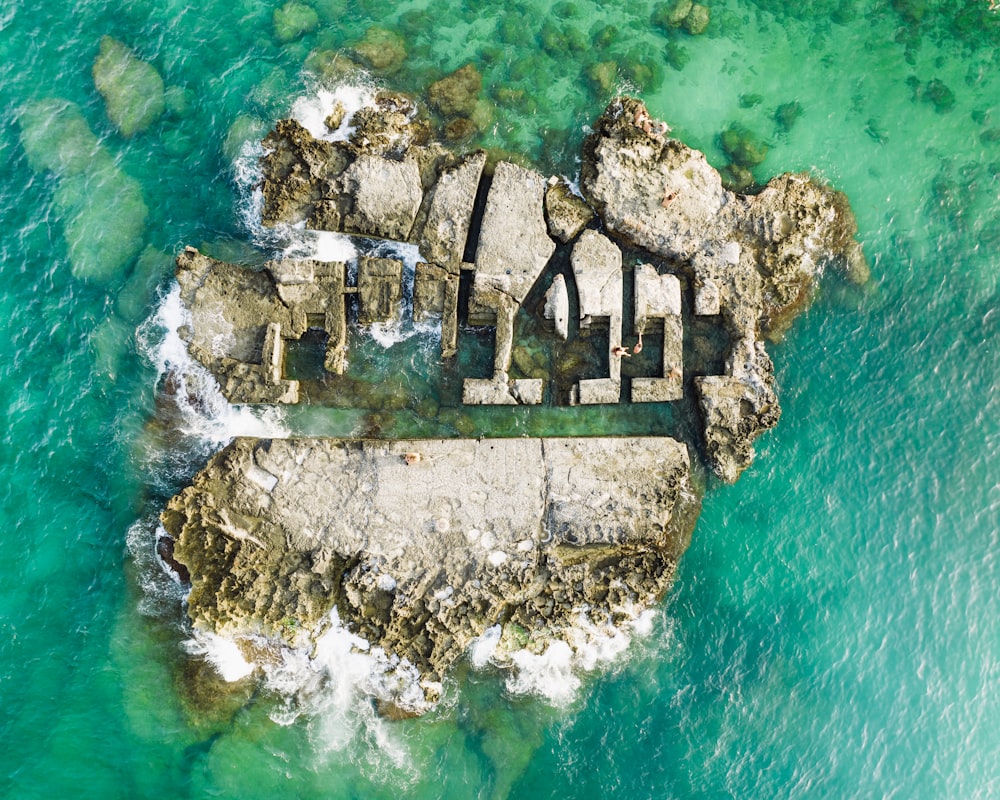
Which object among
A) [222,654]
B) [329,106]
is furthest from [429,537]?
[329,106]

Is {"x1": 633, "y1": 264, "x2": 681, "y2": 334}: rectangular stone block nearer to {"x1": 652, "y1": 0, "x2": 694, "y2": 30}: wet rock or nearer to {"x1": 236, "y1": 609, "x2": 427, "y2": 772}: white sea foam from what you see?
{"x1": 652, "y1": 0, "x2": 694, "y2": 30}: wet rock

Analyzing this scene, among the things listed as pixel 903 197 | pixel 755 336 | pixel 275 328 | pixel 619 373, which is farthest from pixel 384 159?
pixel 903 197

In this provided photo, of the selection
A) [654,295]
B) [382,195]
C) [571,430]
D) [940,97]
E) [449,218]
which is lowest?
[571,430]

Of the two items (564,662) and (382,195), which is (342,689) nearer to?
(564,662)

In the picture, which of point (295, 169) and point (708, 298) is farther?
point (708, 298)

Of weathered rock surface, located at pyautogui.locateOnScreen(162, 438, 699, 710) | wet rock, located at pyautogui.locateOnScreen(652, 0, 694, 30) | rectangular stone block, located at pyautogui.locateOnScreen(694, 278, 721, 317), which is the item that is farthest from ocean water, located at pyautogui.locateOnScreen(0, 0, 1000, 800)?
rectangular stone block, located at pyautogui.locateOnScreen(694, 278, 721, 317)

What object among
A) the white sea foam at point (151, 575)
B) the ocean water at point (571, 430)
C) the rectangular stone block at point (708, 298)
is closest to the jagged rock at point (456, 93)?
the ocean water at point (571, 430)

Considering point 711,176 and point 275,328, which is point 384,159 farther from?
point 711,176
